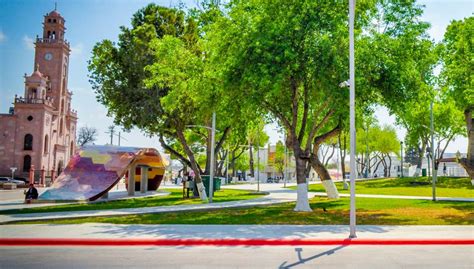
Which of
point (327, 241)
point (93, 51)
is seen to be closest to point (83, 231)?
point (327, 241)

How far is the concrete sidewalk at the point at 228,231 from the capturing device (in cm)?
1329

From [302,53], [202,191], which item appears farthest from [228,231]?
[202,191]

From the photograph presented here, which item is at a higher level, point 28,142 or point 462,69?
point 462,69

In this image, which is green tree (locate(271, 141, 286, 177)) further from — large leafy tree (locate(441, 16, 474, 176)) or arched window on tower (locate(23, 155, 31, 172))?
large leafy tree (locate(441, 16, 474, 176))

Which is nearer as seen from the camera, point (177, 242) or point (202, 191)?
point (177, 242)

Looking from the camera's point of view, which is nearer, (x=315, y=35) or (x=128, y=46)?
(x=315, y=35)

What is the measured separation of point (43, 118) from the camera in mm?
66438

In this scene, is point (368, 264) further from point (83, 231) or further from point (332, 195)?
point (332, 195)

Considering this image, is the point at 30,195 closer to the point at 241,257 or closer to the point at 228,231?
the point at 228,231

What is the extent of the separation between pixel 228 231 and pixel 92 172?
20.5 metres

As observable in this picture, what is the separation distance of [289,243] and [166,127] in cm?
2178

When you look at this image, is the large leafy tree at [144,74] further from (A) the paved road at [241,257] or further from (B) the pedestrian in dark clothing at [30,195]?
(A) the paved road at [241,257]

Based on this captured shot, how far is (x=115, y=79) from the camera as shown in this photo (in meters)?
32.5

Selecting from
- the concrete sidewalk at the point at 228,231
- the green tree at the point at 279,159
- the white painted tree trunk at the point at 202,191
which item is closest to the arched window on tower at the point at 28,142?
the white painted tree trunk at the point at 202,191
